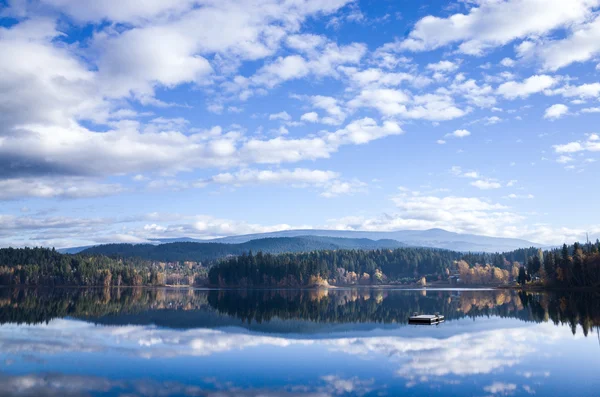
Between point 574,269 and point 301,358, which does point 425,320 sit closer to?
point 301,358

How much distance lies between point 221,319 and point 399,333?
88.7 ft

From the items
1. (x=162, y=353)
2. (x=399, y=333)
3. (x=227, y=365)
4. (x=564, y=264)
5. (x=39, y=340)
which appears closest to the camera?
(x=227, y=365)

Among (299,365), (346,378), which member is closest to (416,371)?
(346,378)

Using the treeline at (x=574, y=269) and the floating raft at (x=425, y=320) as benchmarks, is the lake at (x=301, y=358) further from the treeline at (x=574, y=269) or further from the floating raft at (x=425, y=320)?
the treeline at (x=574, y=269)

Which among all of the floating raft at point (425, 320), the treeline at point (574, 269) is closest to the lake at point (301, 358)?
the floating raft at point (425, 320)

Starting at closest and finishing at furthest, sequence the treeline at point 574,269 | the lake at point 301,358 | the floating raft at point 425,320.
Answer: the lake at point 301,358
the floating raft at point 425,320
the treeline at point 574,269

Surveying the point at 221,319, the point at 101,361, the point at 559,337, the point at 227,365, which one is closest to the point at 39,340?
the point at 101,361

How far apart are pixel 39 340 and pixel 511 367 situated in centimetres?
4083

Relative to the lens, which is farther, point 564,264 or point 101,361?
point 564,264

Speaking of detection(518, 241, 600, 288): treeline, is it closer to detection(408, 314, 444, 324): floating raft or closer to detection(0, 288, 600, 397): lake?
detection(0, 288, 600, 397): lake

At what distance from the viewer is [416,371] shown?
34094 mm

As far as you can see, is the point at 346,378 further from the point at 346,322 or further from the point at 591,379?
the point at 346,322

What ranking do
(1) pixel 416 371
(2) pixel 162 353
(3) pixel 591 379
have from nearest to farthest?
1. (3) pixel 591 379
2. (1) pixel 416 371
3. (2) pixel 162 353

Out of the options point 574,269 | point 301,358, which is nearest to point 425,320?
point 301,358
